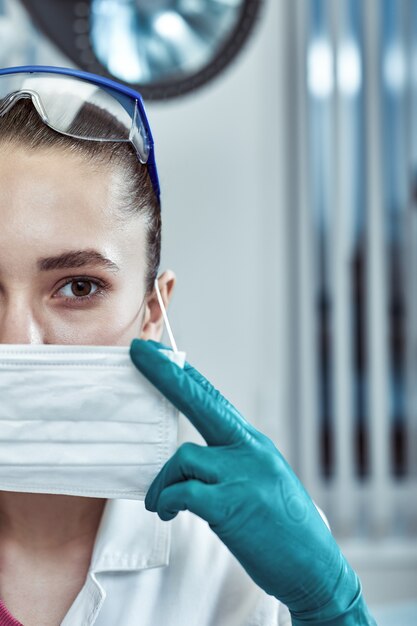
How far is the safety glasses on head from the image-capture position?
100 centimetres

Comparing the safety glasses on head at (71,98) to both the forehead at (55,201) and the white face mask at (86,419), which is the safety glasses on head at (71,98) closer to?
the forehead at (55,201)

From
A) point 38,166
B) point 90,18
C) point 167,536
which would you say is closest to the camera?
point 38,166

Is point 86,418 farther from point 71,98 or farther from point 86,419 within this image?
point 71,98

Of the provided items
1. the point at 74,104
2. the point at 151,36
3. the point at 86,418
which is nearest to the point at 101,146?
the point at 74,104

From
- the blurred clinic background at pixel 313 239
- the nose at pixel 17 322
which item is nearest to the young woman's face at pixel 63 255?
the nose at pixel 17 322

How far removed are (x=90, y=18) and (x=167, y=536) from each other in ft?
3.87

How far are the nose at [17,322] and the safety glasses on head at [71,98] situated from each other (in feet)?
0.81

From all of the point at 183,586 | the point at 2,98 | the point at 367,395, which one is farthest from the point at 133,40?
the point at 367,395

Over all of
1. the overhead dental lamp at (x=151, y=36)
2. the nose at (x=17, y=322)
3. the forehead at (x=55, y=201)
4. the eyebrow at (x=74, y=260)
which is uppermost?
the overhead dental lamp at (x=151, y=36)

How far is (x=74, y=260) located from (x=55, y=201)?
0.08 metres

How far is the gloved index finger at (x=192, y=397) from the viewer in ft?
2.81

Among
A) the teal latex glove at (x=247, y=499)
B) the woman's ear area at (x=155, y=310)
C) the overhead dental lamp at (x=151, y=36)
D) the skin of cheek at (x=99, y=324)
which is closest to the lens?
the teal latex glove at (x=247, y=499)

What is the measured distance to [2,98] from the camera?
40.4 inches

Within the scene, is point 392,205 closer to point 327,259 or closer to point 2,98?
point 327,259
